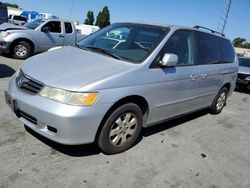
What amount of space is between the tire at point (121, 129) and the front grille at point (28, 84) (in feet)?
2.95

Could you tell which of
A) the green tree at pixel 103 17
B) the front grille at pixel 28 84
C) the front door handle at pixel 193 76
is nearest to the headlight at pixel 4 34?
the front grille at pixel 28 84

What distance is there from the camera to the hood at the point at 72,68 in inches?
131

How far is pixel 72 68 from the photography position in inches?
142

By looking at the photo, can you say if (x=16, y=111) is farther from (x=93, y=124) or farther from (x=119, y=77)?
(x=119, y=77)

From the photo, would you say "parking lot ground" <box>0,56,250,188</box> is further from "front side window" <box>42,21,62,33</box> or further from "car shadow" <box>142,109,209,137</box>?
"front side window" <box>42,21,62,33</box>

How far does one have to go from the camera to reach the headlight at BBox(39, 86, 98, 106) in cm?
317

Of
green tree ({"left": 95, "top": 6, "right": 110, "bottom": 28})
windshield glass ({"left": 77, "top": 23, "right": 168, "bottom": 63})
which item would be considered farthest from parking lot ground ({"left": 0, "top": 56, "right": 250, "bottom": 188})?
green tree ({"left": 95, "top": 6, "right": 110, "bottom": 28})

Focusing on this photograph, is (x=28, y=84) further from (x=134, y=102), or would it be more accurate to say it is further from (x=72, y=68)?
(x=134, y=102)

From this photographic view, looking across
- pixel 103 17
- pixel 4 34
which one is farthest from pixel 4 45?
pixel 103 17

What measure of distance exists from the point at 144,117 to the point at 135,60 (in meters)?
0.82

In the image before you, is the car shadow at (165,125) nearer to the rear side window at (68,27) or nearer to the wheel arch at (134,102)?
the wheel arch at (134,102)

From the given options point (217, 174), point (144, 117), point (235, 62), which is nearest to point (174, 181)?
point (217, 174)

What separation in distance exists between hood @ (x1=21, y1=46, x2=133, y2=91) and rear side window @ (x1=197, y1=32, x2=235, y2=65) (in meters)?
1.92

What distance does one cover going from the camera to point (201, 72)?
4.97 m
